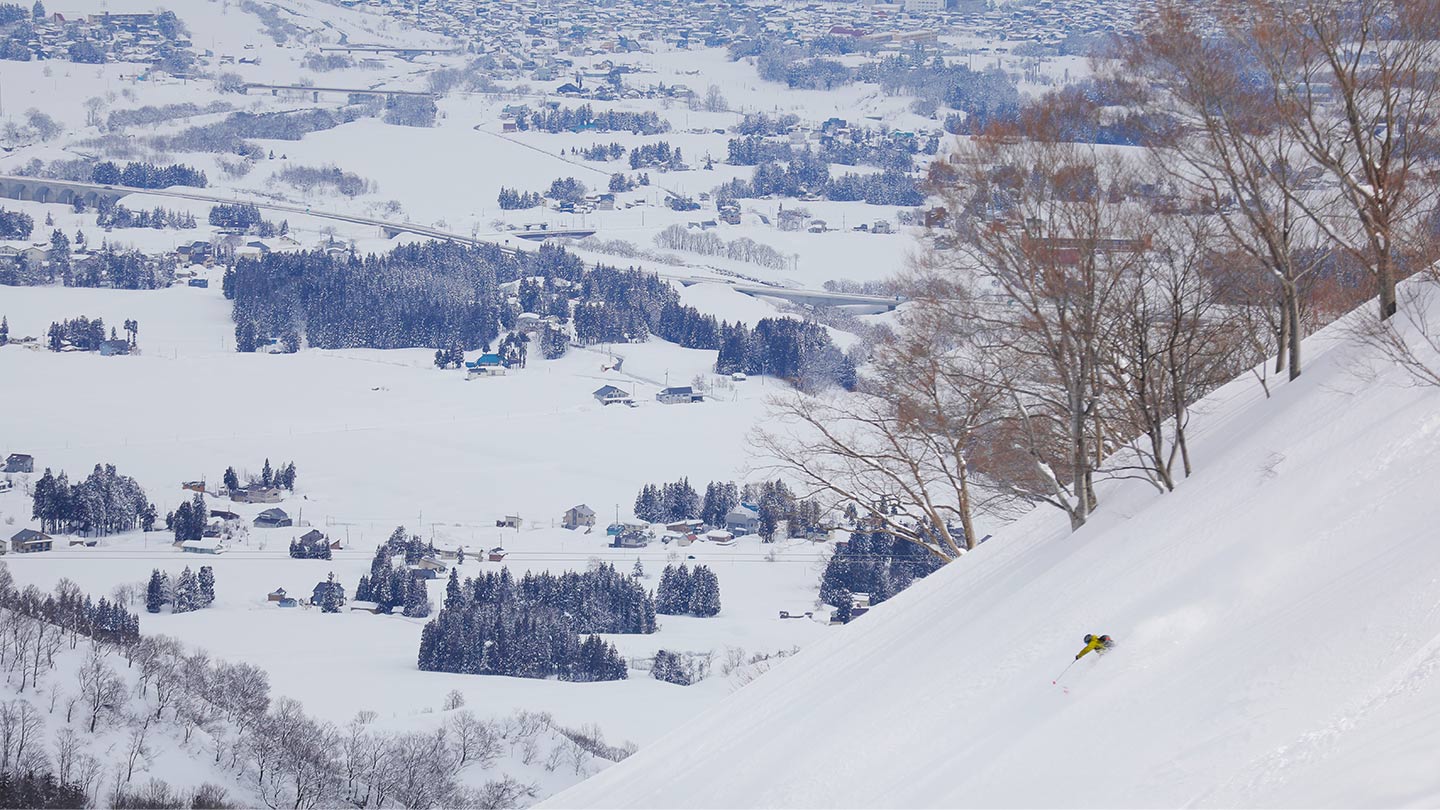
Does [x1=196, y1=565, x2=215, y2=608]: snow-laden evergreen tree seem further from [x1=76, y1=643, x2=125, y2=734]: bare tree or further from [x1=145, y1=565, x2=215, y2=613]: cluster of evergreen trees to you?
[x1=76, y1=643, x2=125, y2=734]: bare tree

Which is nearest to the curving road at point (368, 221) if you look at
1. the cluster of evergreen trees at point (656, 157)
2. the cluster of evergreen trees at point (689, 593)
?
the cluster of evergreen trees at point (656, 157)

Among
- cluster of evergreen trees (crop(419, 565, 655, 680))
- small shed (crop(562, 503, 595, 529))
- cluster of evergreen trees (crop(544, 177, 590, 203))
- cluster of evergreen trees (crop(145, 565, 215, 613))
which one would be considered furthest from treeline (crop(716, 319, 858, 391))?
cluster of evergreen trees (crop(544, 177, 590, 203))

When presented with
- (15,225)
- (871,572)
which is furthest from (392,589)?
(15,225)

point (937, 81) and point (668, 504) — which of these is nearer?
point (668, 504)

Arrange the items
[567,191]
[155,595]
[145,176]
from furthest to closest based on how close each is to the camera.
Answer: [145,176]
[567,191]
[155,595]

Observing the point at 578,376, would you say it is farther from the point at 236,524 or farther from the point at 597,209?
the point at 597,209

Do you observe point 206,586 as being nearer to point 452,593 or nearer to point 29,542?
point 452,593

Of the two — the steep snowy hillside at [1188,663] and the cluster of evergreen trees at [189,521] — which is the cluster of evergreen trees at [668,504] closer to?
the cluster of evergreen trees at [189,521]
